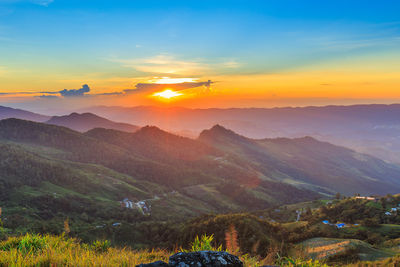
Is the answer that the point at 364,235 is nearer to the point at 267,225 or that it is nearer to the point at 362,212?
the point at 267,225

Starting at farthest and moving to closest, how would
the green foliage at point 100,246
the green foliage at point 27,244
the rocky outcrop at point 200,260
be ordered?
the green foliage at point 100,246
the green foliage at point 27,244
the rocky outcrop at point 200,260

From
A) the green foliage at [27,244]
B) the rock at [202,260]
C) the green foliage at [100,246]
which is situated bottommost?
the green foliage at [100,246]

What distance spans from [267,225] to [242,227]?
7023 millimetres

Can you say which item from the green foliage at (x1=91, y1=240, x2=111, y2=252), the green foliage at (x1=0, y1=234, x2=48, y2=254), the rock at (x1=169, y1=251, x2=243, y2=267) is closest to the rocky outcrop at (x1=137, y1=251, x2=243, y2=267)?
the rock at (x1=169, y1=251, x2=243, y2=267)

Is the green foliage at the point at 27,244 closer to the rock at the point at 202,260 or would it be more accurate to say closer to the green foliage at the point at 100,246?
the green foliage at the point at 100,246

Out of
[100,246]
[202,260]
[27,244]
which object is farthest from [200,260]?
[27,244]

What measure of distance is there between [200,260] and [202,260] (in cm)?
6

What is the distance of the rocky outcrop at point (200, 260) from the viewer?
638 cm

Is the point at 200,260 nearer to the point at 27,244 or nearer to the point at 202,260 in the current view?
the point at 202,260

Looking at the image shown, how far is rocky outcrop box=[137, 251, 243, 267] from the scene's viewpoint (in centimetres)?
638

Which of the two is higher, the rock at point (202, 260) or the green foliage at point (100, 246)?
the rock at point (202, 260)

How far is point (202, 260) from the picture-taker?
6.61 meters

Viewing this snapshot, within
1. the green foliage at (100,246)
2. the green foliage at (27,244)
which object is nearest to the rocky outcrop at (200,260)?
the green foliage at (100,246)

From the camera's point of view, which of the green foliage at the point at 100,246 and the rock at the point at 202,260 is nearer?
the rock at the point at 202,260
